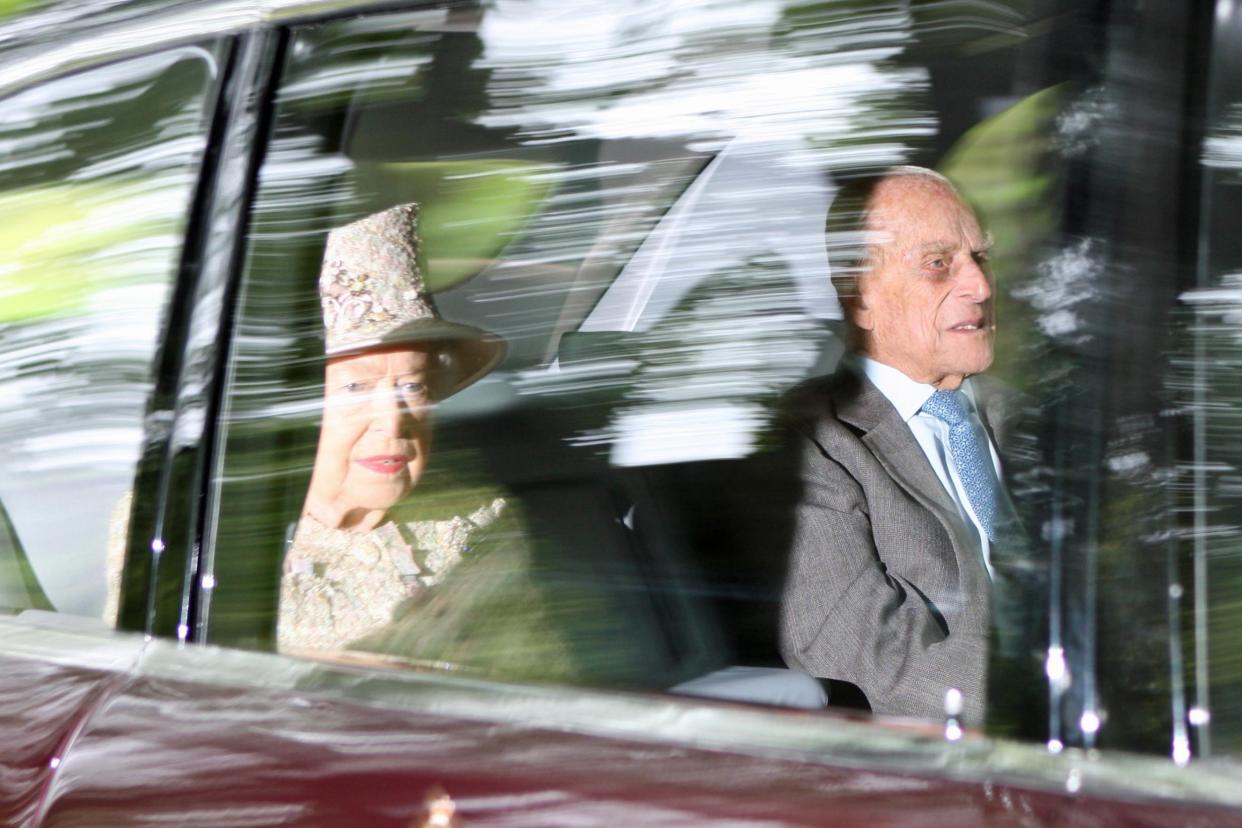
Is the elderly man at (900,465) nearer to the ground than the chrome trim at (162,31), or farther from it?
nearer to the ground

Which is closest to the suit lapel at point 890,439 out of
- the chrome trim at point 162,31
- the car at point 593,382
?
the car at point 593,382

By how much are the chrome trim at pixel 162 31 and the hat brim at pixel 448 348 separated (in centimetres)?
34

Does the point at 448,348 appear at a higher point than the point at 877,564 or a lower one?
higher

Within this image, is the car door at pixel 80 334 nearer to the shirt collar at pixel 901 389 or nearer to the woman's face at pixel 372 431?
the woman's face at pixel 372 431

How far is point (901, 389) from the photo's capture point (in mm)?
1595

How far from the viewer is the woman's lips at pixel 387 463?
155cm

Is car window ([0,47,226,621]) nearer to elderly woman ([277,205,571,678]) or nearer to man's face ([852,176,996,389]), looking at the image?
elderly woman ([277,205,571,678])

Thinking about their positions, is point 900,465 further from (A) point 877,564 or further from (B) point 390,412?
(B) point 390,412

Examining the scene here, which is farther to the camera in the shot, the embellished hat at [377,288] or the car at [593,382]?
the embellished hat at [377,288]

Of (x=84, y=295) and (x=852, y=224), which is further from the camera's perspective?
(x=84, y=295)

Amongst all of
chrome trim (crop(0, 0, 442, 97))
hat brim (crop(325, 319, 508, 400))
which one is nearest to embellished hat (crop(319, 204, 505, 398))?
hat brim (crop(325, 319, 508, 400))

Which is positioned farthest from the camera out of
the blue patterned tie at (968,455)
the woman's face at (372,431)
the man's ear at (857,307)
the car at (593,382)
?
the woman's face at (372,431)

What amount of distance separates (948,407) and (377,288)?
2.07 feet

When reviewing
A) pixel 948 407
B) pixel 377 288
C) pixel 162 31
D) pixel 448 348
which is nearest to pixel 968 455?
pixel 948 407
